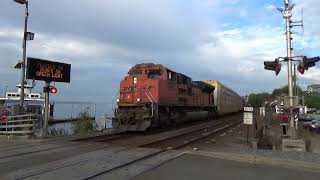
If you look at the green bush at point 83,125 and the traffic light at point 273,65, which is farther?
the green bush at point 83,125

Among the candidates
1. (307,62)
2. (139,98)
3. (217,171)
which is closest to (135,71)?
(139,98)

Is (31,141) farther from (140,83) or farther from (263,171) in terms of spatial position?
(263,171)

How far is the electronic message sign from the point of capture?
21.0m

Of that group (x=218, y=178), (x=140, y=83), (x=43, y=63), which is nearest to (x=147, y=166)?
(x=218, y=178)

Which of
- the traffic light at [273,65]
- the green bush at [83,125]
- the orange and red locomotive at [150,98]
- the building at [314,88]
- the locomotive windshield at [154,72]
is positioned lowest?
the green bush at [83,125]

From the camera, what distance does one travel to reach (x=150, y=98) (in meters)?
24.8

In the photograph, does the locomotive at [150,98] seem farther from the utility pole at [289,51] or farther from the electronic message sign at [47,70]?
the utility pole at [289,51]

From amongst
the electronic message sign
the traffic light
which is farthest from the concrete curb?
the electronic message sign

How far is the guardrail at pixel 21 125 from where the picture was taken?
19969 millimetres

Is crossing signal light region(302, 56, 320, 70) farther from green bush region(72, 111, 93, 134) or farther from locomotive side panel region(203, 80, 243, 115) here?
locomotive side panel region(203, 80, 243, 115)

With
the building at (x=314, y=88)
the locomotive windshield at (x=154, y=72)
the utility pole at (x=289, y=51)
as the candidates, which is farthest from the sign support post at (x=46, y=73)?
the building at (x=314, y=88)

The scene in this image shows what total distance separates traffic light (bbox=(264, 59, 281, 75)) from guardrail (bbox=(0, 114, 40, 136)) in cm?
1112

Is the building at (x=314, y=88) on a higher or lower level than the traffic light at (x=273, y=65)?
higher

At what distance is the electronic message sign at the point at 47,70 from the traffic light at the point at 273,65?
10521mm
